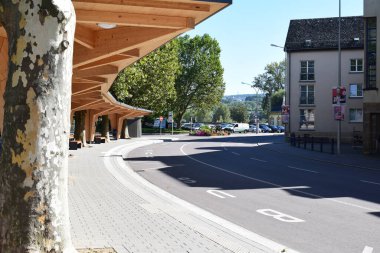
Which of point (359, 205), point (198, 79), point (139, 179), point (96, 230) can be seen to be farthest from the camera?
point (198, 79)

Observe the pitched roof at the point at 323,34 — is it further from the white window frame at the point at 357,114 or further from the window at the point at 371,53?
the window at the point at 371,53

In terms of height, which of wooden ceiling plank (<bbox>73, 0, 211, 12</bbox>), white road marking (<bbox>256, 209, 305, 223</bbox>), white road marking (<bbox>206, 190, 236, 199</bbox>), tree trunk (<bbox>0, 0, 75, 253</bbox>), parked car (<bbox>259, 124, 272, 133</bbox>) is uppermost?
wooden ceiling plank (<bbox>73, 0, 211, 12</bbox>)

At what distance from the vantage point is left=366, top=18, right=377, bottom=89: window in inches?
1293

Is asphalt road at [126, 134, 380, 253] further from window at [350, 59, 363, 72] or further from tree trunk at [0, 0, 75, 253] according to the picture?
window at [350, 59, 363, 72]

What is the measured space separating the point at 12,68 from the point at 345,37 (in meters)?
51.8

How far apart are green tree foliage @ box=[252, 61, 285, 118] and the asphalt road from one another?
412 feet

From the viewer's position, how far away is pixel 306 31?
54625mm

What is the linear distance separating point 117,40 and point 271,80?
137 metres

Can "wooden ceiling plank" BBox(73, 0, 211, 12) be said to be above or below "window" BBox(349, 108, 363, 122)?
above

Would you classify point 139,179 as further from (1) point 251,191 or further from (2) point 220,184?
(1) point 251,191

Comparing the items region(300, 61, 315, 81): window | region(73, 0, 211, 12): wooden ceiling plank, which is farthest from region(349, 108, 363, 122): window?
region(73, 0, 211, 12): wooden ceiling plank

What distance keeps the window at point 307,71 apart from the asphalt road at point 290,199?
32.0 m

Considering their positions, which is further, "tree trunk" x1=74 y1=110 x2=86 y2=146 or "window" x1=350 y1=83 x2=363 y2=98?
"window" x1=350 y1=83 x2=363 y2=98

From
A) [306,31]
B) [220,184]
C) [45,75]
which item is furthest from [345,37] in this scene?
[45,75]
